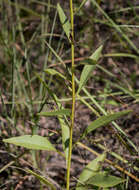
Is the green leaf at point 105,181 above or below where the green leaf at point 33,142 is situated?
below

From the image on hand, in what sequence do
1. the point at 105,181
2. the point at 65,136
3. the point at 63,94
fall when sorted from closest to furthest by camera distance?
the point at 105,181
the point at 65,136
the point at 63,94

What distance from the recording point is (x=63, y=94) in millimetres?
1786

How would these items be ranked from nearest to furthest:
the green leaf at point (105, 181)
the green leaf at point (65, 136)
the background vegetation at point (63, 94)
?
the green leaf at point (105, 181)
the green leaf at point (65, 136)
the background vegetation at point (63, 94)

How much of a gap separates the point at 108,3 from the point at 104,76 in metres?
0.78

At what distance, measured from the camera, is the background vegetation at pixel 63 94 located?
4.13 feet

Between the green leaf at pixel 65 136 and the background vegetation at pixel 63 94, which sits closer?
the green leaf at pixel 65 136

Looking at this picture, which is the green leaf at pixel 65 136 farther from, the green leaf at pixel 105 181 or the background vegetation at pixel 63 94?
the green leaf at pixel 105 181

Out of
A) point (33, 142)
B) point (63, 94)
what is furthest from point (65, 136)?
point (63, 94)

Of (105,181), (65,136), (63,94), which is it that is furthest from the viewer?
(63,94)

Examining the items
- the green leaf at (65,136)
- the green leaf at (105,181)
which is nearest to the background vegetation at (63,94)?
the green leaf at (65,136)

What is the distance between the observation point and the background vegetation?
1.26 metres

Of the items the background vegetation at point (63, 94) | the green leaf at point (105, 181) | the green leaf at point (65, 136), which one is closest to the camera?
the green leaf at point (105, 181)

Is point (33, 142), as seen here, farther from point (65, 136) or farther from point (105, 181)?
point (105, 181)

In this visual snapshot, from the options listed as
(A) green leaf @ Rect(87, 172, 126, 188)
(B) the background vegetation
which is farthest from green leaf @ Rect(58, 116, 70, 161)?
(A) green leaf @ Rect(87, 172, 126, 188)
